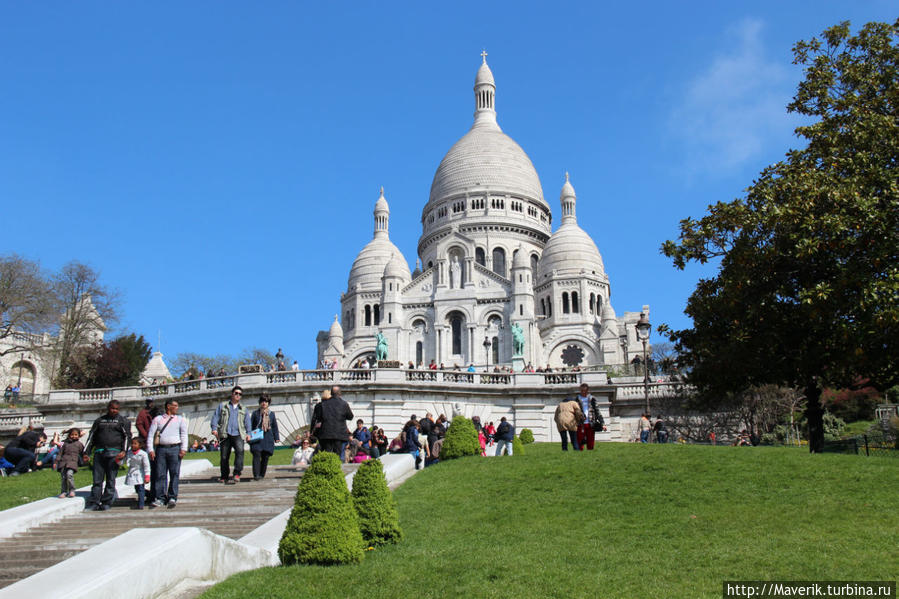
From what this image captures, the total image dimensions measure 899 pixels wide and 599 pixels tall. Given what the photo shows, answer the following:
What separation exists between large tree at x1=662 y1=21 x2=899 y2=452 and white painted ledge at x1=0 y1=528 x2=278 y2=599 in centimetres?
1558

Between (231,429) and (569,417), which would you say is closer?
(231,429)

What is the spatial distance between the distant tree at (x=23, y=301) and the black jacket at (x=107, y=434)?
91.4 ft

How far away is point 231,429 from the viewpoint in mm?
15414

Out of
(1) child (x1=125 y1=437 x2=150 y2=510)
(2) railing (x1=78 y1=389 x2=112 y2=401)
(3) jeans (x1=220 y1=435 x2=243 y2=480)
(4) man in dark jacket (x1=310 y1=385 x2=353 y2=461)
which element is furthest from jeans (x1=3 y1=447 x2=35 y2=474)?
(2) railing (x1=78 y1=389 x2=112 y2=401)

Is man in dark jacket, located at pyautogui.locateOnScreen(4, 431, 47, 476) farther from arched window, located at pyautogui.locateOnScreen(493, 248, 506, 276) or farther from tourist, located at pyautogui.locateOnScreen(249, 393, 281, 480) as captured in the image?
arched window, located at pyautogui.locateOnScreen(493, 248, 506, 276)

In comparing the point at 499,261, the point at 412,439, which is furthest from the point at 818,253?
the point at 499,261

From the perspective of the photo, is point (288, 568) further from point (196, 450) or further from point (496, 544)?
point (196, 450)

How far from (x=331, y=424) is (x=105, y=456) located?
12.3ft

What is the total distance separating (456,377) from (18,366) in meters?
37.8

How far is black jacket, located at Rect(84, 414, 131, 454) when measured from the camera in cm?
1379

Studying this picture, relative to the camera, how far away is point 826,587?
27.4ft

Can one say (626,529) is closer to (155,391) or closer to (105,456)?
(105,456)

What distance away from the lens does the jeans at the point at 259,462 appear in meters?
15.9

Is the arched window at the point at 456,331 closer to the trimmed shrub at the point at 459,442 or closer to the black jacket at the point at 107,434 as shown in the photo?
the trimmed shrub at the point at 459,442
